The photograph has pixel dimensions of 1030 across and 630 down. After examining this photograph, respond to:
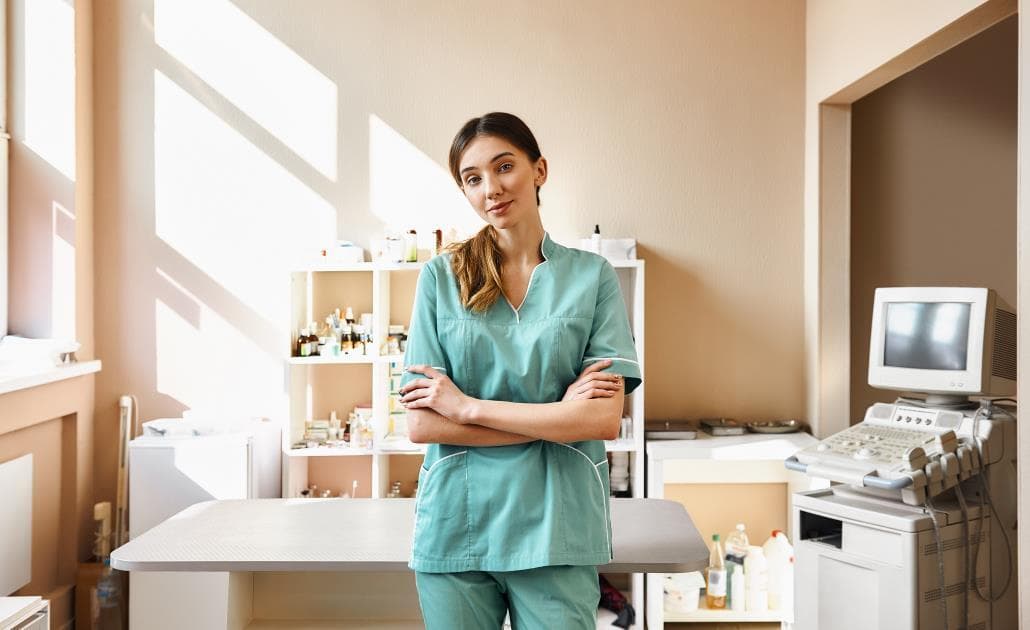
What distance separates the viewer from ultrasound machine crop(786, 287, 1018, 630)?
8.56 ft

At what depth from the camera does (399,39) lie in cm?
412

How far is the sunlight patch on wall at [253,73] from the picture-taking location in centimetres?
411

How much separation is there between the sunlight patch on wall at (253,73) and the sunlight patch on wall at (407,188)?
21cm

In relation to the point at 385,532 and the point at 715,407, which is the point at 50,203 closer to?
the point at 385,532

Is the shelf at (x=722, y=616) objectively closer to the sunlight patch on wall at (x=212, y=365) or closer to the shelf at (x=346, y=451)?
the shelf at (x=346, y=451)

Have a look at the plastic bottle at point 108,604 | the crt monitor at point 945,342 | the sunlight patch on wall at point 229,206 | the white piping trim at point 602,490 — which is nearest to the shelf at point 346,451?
the sunlight patch on wall at point 229,206

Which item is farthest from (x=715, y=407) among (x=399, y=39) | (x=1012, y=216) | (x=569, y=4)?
(x=399, y=39)

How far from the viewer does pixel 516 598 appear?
154 centimetres

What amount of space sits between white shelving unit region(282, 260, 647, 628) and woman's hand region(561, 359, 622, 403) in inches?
86.4

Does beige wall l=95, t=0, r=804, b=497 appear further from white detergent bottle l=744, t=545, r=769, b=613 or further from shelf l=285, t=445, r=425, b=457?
white detergent bottle l=744, t=545, r=769, b=613

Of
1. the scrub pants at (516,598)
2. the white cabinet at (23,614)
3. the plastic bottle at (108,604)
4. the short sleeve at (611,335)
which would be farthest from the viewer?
the plastic bottle at (108,604)

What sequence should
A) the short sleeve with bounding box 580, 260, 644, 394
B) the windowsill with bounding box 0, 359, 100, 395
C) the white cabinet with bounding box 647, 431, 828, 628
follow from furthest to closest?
the white cabinet with bounding box 647, 431, 828, 628, the windowsill with bounding box 0, 359, 100, 395, the short sleeve with bounding box 580, 260, 644, 394

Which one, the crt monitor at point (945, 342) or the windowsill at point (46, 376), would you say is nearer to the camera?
the crt monitor at point (945, 342)

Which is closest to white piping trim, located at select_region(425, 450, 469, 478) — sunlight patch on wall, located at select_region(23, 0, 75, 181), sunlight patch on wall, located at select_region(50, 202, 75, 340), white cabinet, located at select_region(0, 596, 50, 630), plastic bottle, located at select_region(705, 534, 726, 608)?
white cabinet, located at select_region(0, 596, 50, 630)
